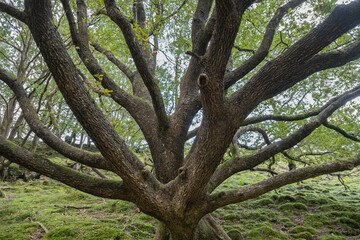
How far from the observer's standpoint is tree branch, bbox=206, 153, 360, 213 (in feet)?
11.5

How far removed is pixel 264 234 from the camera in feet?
20.2

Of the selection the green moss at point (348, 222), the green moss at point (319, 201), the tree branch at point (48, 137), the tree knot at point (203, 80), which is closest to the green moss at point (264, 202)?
the green moss at point (319, 201)

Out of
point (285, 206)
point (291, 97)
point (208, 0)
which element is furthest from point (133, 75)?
point (285, 206)

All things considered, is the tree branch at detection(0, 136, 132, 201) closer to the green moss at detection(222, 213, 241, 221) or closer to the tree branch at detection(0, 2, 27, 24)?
the tree branch at detection(0, 2, 27, 24)

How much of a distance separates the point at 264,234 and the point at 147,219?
381cm

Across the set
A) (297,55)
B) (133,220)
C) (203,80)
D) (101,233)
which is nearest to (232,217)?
(133,220)

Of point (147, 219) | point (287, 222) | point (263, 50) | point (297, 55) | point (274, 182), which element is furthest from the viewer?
point (287, 222)

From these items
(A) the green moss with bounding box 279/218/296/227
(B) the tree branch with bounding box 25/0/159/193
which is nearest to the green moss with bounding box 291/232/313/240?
(A) the green moss with bounding box 279/218/296/227

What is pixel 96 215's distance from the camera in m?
7.23

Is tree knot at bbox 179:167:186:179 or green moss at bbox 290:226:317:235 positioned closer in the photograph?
tree knot at bbox 179:167:186:179

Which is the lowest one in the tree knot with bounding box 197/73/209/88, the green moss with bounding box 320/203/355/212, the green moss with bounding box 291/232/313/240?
the green moss with bounding box 291/232/313/240

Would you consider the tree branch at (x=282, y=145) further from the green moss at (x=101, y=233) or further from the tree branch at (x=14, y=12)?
the tree branch at (x=14, y=12)

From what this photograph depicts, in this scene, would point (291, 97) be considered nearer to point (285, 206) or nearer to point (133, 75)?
point (285, 206)

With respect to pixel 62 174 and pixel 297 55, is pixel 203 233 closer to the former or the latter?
pixel 62 174
